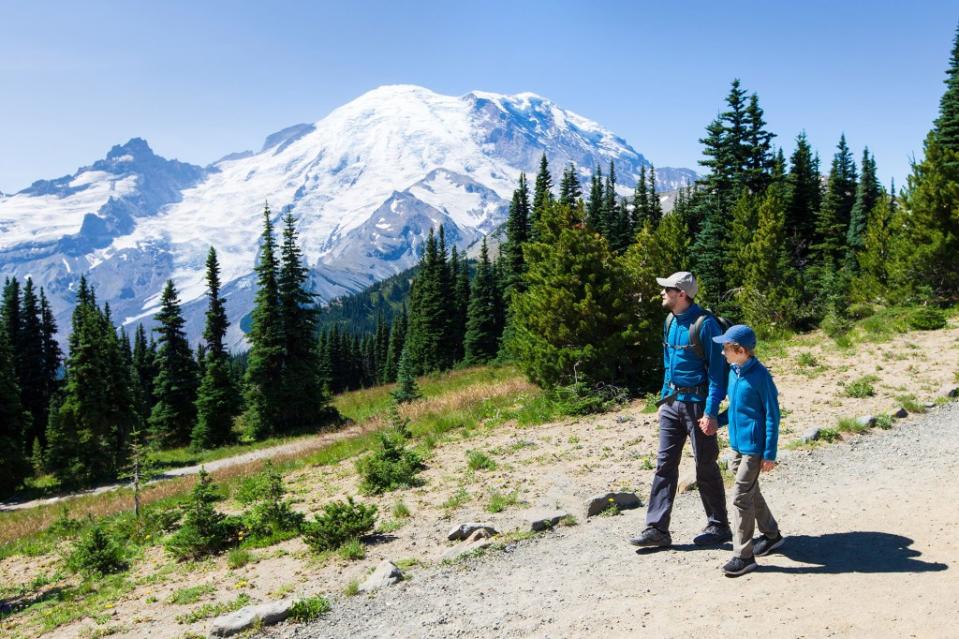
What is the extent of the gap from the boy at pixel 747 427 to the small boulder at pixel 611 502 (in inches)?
116

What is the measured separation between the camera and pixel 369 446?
1719 cm

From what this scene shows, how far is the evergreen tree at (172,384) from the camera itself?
4400cm

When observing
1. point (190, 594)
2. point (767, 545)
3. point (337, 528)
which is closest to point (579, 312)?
point (337, 528)

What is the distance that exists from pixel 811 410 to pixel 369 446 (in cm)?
1128

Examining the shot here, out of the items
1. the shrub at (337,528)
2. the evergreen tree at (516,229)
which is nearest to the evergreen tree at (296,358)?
the evergreen tree at (516,229)

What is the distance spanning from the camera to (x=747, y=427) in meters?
5.65

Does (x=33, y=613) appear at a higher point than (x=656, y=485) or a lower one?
lower

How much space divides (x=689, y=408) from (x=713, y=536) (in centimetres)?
149

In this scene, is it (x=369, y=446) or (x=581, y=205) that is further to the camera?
(x=581, y=205)

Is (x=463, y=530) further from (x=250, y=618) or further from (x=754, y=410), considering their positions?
(x=754, y=410)

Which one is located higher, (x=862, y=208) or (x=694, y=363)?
(x=862, y=208)

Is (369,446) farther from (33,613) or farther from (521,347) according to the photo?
(33,613)

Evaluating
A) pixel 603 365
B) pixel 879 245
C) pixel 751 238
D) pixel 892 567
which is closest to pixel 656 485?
pixel 892 567

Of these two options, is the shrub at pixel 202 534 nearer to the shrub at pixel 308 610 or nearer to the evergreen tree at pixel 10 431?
the shrub at pixel 308 610
